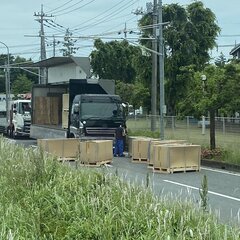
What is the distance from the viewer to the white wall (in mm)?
47128

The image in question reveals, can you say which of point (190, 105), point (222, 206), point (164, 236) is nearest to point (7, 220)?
point (164, 236)

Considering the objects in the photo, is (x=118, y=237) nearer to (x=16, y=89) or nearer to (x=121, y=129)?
(x=121, y=129)

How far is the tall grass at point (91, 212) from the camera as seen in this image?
254 inches

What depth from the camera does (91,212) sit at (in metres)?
7.45

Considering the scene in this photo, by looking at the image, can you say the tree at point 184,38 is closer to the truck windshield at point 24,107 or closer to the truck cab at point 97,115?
the truck windshield at point 24,107

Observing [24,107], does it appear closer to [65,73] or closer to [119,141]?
[65,73]

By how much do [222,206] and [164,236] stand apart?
6.93 m

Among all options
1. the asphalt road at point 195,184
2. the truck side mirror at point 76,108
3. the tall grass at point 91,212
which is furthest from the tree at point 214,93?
the tall grass at point 91,212

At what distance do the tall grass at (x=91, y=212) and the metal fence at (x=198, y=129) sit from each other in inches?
616

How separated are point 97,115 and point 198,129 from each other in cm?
537

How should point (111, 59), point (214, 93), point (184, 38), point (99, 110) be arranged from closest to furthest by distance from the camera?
point (214, 93), point (99, 110), point (184, 38), point (111, 59)

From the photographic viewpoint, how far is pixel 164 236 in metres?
6.04

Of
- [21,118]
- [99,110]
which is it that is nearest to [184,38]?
[21,118]

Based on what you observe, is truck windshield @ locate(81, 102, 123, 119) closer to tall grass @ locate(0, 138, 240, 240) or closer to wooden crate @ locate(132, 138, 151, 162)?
wooden crate @ locate(132, 138, 151, 162)
